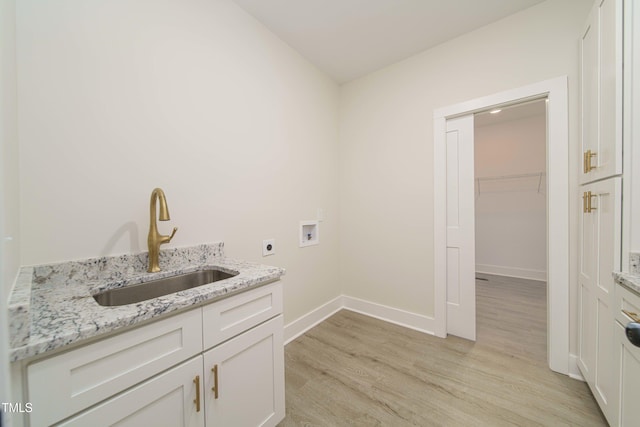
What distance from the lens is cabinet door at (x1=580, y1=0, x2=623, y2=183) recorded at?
3.61ft

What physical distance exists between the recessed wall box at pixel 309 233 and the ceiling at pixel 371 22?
1.64 m

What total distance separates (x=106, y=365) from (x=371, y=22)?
250 centimetres

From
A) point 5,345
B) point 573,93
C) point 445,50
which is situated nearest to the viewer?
point 5,345

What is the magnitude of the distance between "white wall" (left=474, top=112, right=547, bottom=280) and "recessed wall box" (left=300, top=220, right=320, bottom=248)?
11.9 feet

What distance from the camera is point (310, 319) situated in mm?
2334

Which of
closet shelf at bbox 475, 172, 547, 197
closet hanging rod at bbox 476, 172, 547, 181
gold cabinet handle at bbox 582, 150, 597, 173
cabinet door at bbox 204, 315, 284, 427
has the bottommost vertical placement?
cabinet door at bbox 204, 315, 284, 427

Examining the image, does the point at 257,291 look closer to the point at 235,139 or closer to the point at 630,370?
the point at 235,139

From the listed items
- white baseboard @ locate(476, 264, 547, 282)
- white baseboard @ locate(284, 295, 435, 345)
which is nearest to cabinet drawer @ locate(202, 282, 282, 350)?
white baseboard @ locate(284, 295, 435, 345)

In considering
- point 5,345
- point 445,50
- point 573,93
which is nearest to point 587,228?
point 573,93

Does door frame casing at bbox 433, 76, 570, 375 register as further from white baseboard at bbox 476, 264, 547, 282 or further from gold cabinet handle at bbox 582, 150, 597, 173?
white baseboard at bbox 476, 264, 547, 282

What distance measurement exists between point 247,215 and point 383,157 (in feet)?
4.98

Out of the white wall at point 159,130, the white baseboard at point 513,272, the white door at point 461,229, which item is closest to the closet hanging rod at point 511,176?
the white baseboard at point 513,272

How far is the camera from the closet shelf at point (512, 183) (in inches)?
152

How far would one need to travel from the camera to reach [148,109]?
1.29m
